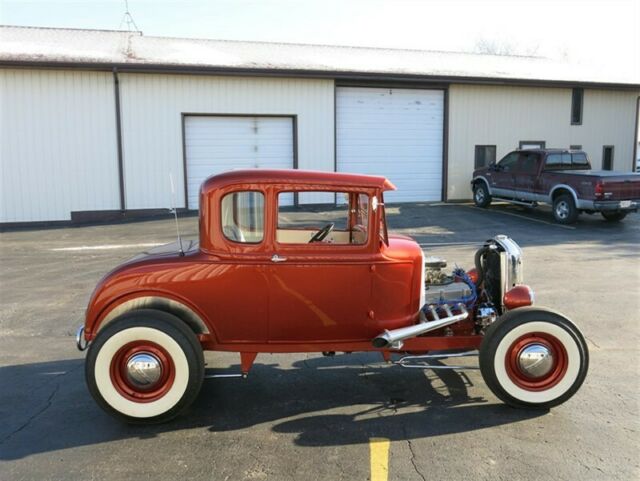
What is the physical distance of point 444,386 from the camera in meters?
4.83

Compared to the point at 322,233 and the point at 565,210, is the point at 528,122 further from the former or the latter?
the point at 322,233

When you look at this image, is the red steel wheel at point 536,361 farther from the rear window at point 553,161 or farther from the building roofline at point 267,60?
the building roofline at point 267,60

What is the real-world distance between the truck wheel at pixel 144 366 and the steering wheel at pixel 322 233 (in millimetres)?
1292

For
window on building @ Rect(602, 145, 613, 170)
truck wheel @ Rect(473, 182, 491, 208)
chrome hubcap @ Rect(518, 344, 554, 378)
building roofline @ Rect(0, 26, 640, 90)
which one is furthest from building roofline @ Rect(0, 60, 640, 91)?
chrome hubcap @ Rect(518, 344, 554, 378)

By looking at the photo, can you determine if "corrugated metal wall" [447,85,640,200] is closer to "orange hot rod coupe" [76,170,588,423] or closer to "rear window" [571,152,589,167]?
"rear window" [571,152,589,167]

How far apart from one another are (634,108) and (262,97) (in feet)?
50.2

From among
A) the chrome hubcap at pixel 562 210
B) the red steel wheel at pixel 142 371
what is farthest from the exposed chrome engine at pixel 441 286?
the chrome hubcap at pixel 562 210

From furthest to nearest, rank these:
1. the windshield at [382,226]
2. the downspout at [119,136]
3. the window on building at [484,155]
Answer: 1. the window on building at [484,155]
2. the downspout at [119,136]
3. the windshield at [382,226]

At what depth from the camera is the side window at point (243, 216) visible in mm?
4262

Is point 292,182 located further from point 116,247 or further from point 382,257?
point 116,247

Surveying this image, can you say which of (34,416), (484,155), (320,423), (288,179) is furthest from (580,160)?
(34,416)

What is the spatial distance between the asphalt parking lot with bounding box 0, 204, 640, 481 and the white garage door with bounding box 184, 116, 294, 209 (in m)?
11.2

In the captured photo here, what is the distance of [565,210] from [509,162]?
9.48ft

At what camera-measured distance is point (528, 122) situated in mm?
20969
